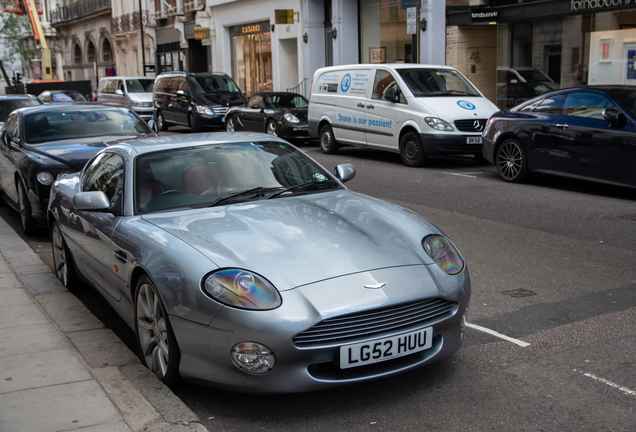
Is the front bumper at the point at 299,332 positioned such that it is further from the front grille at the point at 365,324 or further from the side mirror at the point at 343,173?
the side mirror at the point at 343,173

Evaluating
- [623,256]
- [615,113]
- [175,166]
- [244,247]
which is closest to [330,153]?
[615,113]

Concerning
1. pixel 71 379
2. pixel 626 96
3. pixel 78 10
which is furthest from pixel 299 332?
pixel 78 10

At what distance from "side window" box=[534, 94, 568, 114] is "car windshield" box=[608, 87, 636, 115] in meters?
0.77

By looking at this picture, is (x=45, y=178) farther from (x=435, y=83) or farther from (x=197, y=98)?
(x=197, y=98)

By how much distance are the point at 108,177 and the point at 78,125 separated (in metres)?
4.73

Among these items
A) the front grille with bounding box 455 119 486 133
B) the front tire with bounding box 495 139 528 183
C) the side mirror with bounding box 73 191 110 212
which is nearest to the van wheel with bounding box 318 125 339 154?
the front grille with bounding box 455 119 486 133

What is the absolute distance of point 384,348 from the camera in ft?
11.2

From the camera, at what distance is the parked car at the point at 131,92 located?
28.4m

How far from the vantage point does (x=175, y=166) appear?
480 centimetres

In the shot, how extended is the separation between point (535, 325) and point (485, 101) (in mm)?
9989

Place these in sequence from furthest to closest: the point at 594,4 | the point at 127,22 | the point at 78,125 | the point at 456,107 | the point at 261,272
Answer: the point at 127,22, the point at 594,4, the point at 456,107, the point at 78,125, the point at 261,272

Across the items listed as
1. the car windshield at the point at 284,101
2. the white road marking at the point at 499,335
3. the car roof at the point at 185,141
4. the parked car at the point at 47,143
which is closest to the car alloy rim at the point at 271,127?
the car windshield at the point at 284,101

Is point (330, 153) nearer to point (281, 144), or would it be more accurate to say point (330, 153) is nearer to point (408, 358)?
point (281, 144)

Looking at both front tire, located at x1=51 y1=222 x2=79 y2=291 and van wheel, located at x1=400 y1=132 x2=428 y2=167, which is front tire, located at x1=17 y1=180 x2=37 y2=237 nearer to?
front tire, located at x1=51 y1=222 x2=79 y2=291
